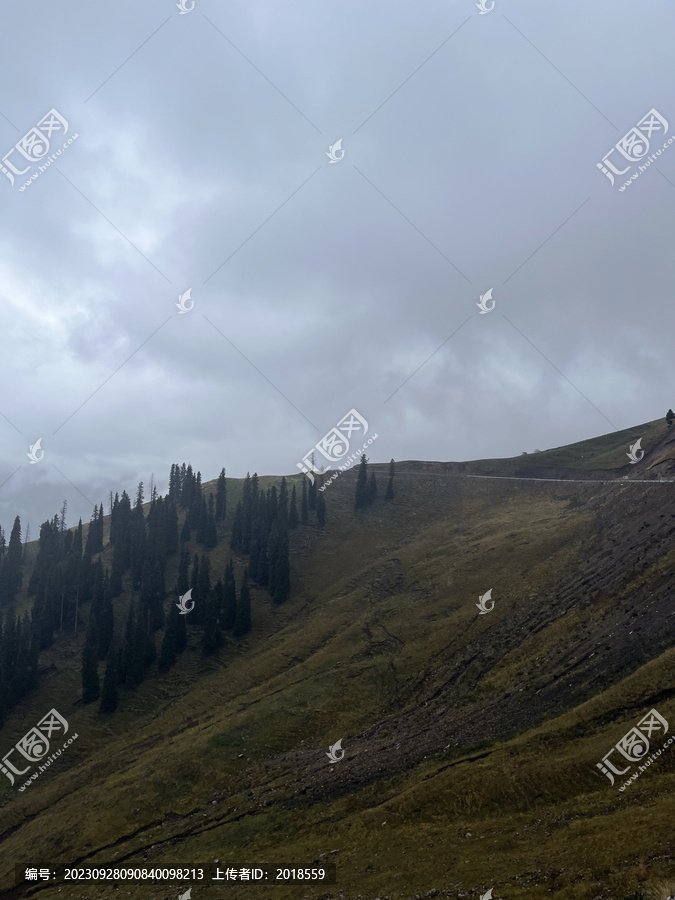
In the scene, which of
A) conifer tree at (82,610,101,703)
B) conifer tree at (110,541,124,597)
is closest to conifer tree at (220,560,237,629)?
conifer tree at (82,610,101,703)

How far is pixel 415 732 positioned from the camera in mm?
52281

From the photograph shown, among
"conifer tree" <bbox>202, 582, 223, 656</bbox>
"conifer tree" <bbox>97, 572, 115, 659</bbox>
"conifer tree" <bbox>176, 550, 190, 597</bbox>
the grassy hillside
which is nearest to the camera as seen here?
the grassy hillside

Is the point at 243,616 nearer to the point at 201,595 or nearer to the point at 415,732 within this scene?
the point at 201,595

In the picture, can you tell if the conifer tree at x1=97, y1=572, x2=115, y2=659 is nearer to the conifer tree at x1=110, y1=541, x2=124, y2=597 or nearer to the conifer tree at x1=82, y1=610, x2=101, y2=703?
the conifer tree at x1=82, y1=610, x2=101, y2=703

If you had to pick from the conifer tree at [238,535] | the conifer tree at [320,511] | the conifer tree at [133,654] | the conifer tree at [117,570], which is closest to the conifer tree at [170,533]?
the conifer tree at [117,570]

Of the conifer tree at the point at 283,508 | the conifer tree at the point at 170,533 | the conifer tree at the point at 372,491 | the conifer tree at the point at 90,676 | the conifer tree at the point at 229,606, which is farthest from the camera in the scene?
the conifer tree at the point at 372,491

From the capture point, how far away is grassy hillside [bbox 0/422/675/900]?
99.4 ft

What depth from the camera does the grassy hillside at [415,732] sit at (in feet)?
99.4

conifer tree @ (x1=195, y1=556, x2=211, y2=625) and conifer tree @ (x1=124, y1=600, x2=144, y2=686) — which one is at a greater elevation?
conifer tree @ (x1=195, y1=556, x2=211, y2=625)

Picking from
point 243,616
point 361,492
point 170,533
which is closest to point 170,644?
point 243,616

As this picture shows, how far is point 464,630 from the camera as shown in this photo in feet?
231

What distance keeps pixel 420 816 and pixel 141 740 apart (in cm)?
5158

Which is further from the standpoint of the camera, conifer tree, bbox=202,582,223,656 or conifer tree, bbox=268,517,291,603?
conifer tree, bbox=268,517,291,603

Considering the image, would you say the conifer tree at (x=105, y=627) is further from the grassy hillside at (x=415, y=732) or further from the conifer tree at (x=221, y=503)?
the conifer tree at (x=221, y=503)
